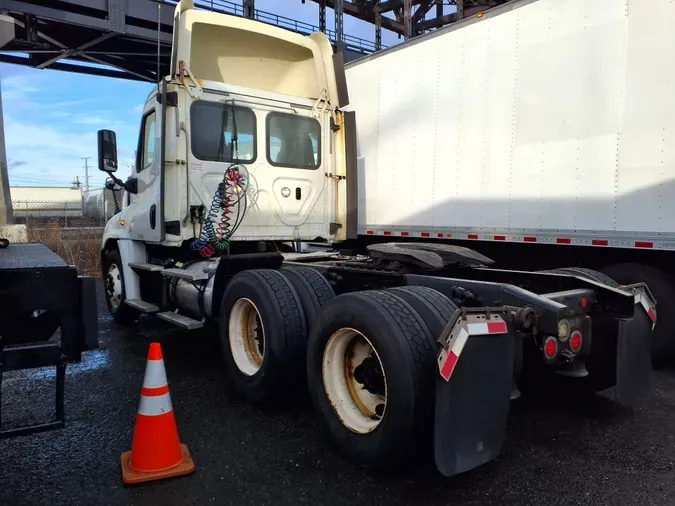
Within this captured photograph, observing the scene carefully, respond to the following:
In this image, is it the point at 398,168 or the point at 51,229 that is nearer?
the point at 398,168

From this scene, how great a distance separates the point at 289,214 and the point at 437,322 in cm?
355

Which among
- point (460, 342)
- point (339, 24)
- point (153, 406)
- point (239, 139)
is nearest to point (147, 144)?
point (239, 139)

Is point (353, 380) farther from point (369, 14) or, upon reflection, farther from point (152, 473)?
point (369, 14)

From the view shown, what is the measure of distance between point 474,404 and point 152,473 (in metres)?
1.88

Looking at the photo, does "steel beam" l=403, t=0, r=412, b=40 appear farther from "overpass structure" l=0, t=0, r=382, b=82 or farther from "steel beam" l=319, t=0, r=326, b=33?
"overpass structure" l=0, t=0, r=382, b=82

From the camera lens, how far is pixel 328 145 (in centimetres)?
648

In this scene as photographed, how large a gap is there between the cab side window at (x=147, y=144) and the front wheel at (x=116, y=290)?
Result: 1394 mm

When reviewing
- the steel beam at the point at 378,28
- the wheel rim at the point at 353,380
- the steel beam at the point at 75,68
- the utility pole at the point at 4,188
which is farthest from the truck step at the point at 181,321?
the steel beam at the point at 378,28

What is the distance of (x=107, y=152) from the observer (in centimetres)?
589

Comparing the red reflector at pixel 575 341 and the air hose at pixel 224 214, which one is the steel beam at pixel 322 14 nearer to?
the air hose at pixel 224 214

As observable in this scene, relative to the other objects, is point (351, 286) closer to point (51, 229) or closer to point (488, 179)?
point (488, 179)

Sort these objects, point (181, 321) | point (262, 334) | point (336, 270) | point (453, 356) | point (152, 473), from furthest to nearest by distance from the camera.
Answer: point (181, 321), point (336, 270), point (262, 334), point (152, 473), point (453, 356)

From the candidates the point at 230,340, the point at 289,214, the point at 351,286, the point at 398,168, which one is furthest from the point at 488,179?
the point at 230,340

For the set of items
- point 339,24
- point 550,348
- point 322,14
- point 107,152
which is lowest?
point 550,348
